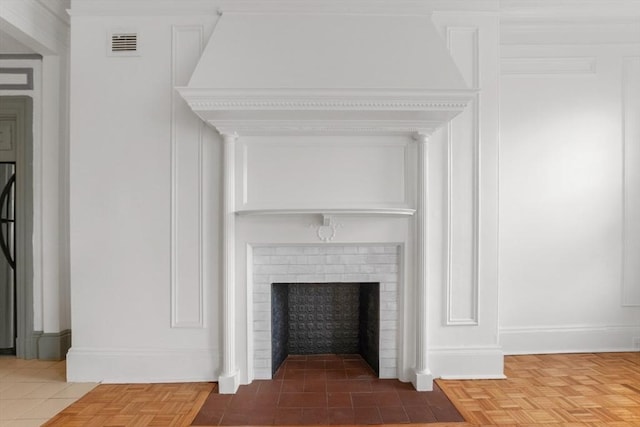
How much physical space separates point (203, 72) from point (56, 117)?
1711mm

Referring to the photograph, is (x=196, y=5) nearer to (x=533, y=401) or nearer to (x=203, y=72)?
(x=203, y=72)

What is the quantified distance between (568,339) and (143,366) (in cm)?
368

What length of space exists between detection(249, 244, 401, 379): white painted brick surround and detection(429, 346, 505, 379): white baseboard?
33 cm

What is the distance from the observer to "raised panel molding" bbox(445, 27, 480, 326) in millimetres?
3297

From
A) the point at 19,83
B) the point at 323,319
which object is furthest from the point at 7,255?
the point at 323,319

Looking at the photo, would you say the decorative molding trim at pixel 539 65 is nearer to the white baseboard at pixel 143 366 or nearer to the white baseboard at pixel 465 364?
the white baseboard at pixel 465 364

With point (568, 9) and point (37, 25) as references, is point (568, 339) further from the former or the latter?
point (37, 25)

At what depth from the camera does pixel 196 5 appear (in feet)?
10.5

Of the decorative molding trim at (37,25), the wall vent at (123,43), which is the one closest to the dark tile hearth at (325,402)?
the wall vent at (123,43)

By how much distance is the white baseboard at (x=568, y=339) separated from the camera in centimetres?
383

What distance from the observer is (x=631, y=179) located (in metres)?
3.91

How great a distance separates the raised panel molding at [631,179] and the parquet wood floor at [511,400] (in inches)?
30.7

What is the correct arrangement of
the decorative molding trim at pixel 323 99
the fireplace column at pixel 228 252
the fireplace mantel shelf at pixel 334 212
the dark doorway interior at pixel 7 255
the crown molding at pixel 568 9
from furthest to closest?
the dark doorway interior at pixel 7 255 < the crown molding at pixel 568 9 < the fireplace column at pixel 228 252 < the fireplace mantel shelf at pixel 334 212 < the decorative molding trim at pixel 323 99

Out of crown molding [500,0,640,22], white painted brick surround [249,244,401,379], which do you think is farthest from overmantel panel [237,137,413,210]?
crown molding [500,0,640,22]
